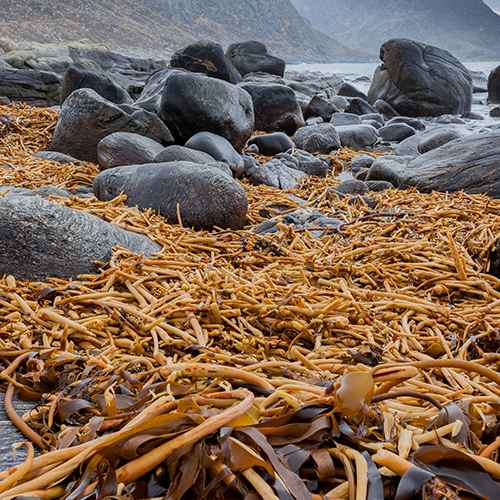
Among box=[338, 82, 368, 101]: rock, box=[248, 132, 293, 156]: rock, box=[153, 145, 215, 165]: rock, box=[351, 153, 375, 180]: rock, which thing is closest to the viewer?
box=[153, 145, 215, 165]: rock

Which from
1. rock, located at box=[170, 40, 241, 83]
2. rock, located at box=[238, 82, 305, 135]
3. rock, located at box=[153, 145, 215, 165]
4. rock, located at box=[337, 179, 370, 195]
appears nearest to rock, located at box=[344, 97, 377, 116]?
rock, located at box=[170, 40, 241, 83]

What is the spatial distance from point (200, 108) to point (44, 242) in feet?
16.2

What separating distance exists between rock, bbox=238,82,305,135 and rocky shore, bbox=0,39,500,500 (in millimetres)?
5229

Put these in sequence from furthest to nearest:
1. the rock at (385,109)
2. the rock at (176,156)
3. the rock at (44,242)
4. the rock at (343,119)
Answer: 1. the rock at (385,109)
2. the rock at (343,119)
3. the rock at (176,156)
4. the rock at (44,242)

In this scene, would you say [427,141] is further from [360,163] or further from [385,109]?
[385,109]

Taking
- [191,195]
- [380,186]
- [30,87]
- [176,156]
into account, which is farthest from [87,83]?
[380,186]

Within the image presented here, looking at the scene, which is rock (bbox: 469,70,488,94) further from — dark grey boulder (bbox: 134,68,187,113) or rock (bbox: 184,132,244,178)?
rock (bbox: 184,132,244,178)

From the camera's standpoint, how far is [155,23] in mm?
87625

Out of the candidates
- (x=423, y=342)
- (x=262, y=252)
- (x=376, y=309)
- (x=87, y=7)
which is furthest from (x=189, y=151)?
(x=87, y=7)

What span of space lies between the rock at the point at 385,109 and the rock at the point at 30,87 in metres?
13.1

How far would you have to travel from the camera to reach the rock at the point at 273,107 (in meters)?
10.1

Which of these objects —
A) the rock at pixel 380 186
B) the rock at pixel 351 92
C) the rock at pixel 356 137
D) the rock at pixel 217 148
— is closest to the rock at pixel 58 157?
the rock at pixel 217 148

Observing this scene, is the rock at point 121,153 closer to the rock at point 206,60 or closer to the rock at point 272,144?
the rock at point 272,144

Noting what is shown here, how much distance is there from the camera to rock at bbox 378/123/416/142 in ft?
38.1
